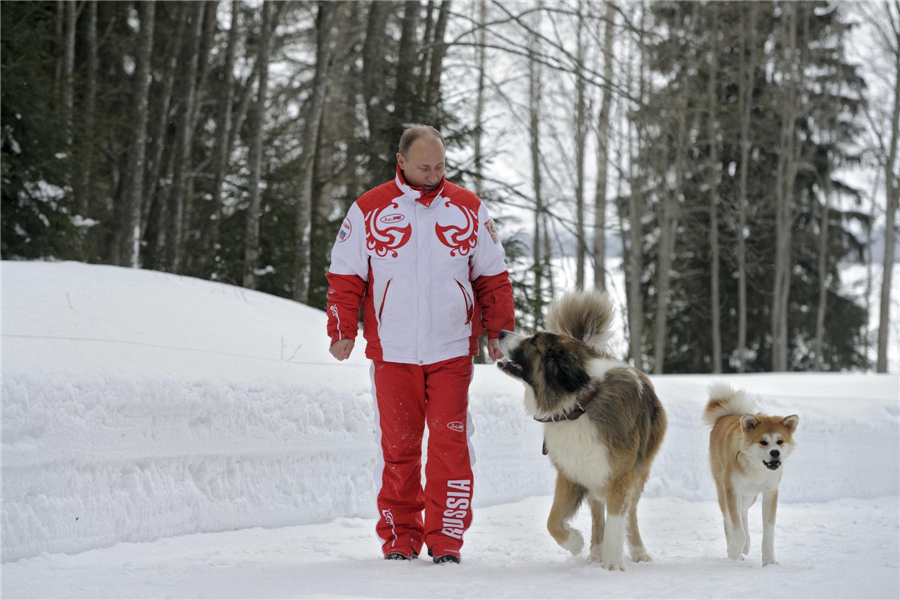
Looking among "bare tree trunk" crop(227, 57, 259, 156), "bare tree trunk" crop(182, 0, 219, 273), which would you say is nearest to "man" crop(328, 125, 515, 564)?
"bare tree trunk" crop(182, 0, 219, 273)

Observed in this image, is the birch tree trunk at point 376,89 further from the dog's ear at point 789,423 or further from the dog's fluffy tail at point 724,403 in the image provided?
the dog's ear at point 789,423

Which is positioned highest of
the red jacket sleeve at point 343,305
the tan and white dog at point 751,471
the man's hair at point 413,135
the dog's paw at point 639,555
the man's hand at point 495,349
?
the man's hair at point 413,135

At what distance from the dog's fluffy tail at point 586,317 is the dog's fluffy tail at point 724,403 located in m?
1.24

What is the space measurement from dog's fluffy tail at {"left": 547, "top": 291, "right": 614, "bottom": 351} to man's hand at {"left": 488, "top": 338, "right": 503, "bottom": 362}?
0.33 metres

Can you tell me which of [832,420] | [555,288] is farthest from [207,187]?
[832,420]

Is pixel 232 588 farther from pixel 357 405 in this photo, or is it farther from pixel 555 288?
pixel 555 288

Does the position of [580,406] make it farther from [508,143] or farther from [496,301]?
[508,143]

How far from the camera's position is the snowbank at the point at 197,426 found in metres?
3.85

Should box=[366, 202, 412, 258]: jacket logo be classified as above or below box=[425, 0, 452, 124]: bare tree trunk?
below

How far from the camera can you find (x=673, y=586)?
352 cm

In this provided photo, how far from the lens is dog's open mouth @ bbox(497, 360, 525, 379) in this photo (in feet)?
13.4

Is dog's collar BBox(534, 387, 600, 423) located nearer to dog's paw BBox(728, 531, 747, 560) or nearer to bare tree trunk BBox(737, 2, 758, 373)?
dog's paw BBox(728, 531, 747, 560)

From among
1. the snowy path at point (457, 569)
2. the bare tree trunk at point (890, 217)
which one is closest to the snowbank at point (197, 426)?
the snowy path at point (457, 569)

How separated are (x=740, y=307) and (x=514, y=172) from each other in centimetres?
790
